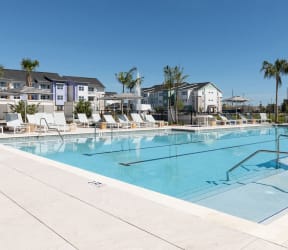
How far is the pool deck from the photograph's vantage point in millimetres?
2244

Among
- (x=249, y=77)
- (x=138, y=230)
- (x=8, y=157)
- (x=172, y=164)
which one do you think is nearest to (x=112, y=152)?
(x=172, y=164)

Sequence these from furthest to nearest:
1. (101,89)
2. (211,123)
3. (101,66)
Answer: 1. (101,89)
2. (101,66)
3. (211,123)

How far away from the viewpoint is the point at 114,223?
2654 mm

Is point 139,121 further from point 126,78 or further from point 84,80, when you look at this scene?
point 84,80

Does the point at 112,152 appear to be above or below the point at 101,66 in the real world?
below

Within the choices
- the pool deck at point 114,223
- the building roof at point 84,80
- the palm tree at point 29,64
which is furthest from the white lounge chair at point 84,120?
the building roof at point 84,80

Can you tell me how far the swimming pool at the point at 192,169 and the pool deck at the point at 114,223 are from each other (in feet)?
3.58

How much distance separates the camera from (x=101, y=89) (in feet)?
161

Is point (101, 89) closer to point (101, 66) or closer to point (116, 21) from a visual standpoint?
point (101, 66)

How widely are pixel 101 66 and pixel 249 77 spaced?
15.9 metres

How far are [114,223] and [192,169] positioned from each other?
4663mm

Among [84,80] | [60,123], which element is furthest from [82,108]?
[84,80]

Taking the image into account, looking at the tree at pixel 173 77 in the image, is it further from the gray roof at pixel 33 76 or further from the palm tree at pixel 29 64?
the gray roof at pixel 33 76

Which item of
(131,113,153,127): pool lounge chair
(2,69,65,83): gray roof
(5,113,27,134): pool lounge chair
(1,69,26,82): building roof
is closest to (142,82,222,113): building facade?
(2,69,65,83): gray roof
